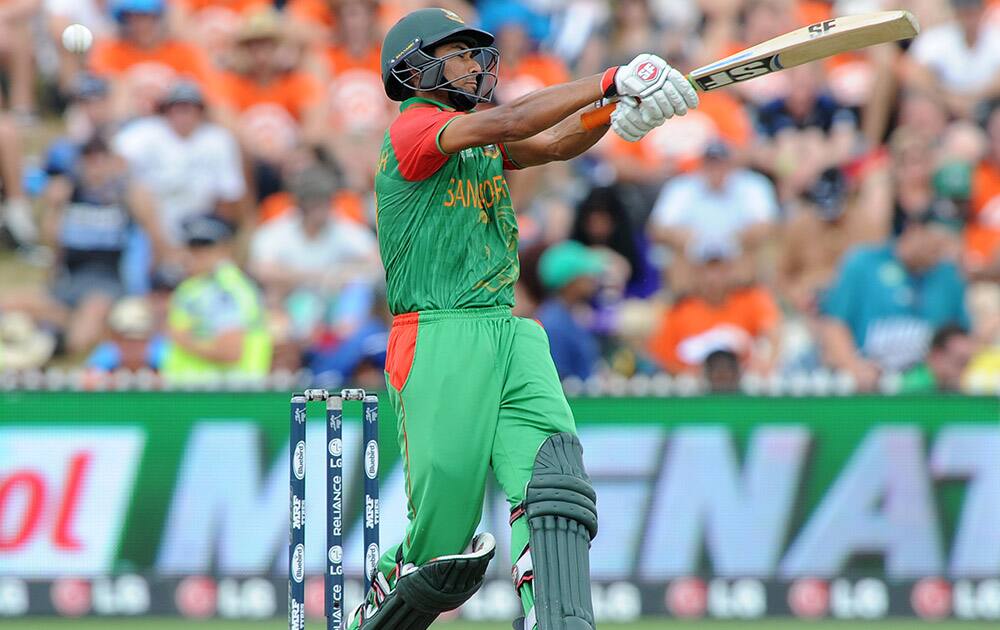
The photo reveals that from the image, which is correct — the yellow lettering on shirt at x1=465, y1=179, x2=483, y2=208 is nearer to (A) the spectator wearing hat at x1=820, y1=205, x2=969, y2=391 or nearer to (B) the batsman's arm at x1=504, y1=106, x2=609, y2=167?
(B) the batsman's arm at x1=504, y1=106, x2=609, y2=167

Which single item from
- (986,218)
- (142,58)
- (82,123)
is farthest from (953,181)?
(82,123)

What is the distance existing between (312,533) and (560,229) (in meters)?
3.23

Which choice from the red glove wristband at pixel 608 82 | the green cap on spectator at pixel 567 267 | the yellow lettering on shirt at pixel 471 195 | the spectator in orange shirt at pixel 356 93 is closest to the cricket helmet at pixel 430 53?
the yellow lettering on shirt at pixel 471 195

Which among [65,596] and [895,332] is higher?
[895,332]

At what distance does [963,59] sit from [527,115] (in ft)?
29.6

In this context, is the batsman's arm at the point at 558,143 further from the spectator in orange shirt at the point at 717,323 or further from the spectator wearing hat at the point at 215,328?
the spectator in orange shirt at the point at 717,323

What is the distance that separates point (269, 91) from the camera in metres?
12.9

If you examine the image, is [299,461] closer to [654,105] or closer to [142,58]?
[654,105]

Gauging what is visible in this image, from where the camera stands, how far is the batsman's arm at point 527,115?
537cm

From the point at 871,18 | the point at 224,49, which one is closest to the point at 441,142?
the point at 871,18

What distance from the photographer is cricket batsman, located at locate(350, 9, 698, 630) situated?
5.38 metres

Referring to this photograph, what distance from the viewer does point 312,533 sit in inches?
380

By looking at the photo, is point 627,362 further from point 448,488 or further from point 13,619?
point 448,488

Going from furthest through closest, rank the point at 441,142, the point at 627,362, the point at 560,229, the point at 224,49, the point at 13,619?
the point at 224,49 → the point at 560,229 → the point at 627,362 → the point at 13,619 → the point at 441,142
